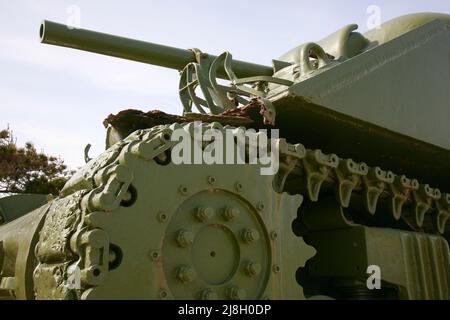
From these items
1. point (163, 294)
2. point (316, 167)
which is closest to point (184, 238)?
point (163, 294)

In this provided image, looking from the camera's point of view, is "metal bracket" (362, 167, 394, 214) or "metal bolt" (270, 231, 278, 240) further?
"metal bracket" (362, 167, 394, 214)

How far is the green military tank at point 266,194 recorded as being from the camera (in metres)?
2.67

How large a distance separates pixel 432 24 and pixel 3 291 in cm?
385

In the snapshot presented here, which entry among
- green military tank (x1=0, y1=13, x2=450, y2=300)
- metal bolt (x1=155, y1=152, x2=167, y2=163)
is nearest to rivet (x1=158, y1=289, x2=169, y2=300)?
green military tank (x1=0, y1=13, x2=450, y2=300)

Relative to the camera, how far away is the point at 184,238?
2.75 meters

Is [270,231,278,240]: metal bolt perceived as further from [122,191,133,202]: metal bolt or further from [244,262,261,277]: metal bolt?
[122,191,133,202]: metal bolt

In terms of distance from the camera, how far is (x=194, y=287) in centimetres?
282

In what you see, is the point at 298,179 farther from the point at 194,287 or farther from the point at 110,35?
the point at 110,35

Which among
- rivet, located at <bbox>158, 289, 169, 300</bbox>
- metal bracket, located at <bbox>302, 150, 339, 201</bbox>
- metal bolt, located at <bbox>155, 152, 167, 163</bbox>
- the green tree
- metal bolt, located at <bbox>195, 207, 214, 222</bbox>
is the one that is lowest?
rivet, located at <bbox>158, 289, 169, 300</bbox>

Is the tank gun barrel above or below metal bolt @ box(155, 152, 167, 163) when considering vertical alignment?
above

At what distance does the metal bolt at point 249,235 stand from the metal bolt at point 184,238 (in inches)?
14.3

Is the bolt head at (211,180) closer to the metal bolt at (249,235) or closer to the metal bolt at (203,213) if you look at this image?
the metal bolt at (203,213)

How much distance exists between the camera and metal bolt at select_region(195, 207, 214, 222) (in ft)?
9.37

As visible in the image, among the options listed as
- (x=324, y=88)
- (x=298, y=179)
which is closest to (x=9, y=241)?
(x=298, y=179)
